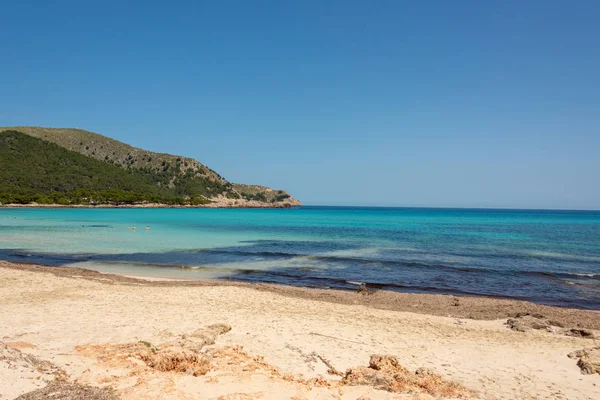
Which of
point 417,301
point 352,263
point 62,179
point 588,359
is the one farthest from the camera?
point 62,179

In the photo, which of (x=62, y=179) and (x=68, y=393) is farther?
(x=62, y=179)

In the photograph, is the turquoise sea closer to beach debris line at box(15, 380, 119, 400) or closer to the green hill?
beach debris line at box(15, 380, 119, 400)

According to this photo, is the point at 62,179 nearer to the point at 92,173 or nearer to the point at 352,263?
the point at 92,173

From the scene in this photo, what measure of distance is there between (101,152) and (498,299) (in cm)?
15308

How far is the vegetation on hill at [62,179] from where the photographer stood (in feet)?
350

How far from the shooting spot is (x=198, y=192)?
154625 mm

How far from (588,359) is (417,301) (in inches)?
253

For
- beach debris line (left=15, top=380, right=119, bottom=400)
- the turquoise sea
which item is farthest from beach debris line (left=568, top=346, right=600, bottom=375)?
beach debris line (left=15, top=380, right=119, bottom=400)

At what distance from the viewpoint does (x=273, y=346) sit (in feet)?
27.0

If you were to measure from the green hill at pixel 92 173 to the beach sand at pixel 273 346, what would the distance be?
107 meters

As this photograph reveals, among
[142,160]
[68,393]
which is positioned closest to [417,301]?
[68,393]

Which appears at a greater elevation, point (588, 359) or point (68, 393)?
point (68, 393)

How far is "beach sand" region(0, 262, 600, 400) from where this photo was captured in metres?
5.93

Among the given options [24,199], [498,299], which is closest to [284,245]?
[498,299]
